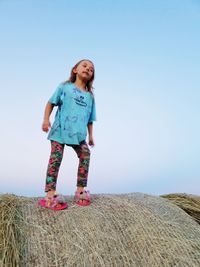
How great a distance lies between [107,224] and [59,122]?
0.90 meters

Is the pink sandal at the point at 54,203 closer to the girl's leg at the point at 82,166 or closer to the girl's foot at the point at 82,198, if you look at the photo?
the girl's foot at the point at 82,198

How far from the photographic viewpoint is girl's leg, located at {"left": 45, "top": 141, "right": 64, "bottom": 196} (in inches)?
129

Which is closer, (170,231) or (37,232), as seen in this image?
(37,232)

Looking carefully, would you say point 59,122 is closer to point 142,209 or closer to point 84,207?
point 84,207

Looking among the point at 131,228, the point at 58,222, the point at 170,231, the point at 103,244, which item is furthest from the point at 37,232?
the point at 170,231

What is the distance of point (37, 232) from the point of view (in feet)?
9.16

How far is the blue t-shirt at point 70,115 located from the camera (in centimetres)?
337

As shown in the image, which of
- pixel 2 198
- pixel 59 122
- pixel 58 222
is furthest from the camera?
pixel 59 122

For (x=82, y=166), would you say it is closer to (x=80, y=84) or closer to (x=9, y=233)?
(x=80, y=84)

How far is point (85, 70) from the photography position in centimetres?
357

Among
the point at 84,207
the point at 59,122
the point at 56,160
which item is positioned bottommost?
the point at 84,207

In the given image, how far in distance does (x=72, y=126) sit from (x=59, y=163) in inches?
11.7

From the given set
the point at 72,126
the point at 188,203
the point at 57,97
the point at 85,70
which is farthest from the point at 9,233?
the point at 188,203

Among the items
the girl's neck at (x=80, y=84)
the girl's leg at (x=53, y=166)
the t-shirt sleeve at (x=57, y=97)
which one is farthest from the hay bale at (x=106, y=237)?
the girl's neck at (x=80, y=84)
